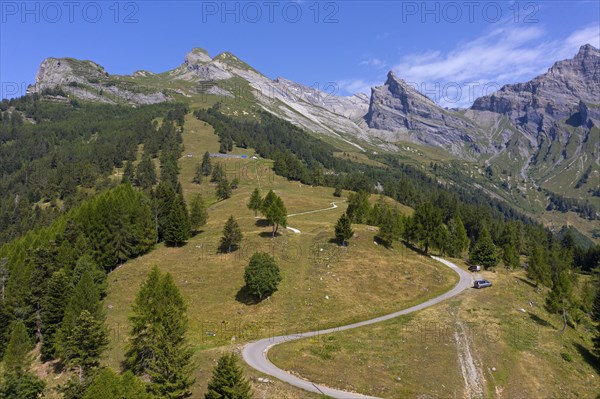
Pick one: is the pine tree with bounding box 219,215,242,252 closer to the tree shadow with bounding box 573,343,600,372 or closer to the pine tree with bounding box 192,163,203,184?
the tree shadow with bounding box 573,343,600,372

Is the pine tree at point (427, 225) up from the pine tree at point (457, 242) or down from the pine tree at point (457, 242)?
up

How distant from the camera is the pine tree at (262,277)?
65.8m

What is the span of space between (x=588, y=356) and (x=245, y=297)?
56.5 meters

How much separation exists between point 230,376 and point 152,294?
20.4m

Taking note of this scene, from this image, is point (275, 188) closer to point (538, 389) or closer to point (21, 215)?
point (21, 215)

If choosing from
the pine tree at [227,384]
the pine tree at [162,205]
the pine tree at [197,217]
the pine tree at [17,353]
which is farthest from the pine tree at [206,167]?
the pine tree at [227,384]

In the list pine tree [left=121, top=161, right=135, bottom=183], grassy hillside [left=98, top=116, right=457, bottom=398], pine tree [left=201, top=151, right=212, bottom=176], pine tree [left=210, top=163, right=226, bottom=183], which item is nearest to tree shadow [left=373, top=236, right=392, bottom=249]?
grassy hillside [left=98, top=116, right=457, bottom=398]

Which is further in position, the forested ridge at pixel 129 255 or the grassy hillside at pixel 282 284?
the grassy hillside at pixel 282 284

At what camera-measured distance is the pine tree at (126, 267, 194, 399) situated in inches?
1580

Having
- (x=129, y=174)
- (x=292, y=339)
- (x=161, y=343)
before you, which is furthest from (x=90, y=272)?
(x=129, y=174)

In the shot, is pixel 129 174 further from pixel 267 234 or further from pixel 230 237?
pixel 230 237

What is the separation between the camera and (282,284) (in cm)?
7188

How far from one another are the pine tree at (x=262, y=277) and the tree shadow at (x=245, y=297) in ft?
3.35

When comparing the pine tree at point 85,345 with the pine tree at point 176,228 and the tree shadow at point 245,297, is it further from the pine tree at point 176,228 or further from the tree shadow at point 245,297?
the pine tree at point 176,228
